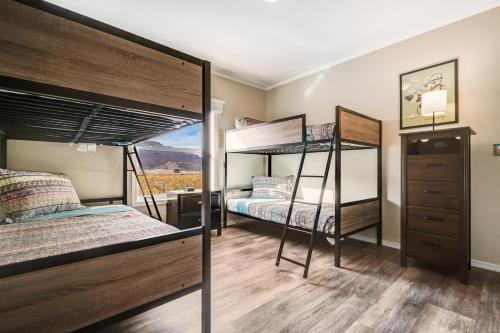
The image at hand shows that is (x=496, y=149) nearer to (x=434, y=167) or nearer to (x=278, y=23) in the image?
(x=434, y=167)

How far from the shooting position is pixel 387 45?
3062 millimetres

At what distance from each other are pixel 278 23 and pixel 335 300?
282 cm

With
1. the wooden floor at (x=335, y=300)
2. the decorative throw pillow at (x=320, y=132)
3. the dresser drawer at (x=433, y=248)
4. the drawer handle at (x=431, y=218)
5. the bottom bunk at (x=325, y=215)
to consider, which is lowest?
the wooden floor at (x=335, y=300)

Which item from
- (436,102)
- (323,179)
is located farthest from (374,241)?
(436,102)

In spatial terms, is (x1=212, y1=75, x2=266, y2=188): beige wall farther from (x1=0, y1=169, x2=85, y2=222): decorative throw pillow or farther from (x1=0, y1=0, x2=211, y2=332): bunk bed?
(x1=0, y1=0, x2=211, y2=332): bunk bed

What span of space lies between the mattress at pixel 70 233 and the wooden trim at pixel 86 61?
712 mm

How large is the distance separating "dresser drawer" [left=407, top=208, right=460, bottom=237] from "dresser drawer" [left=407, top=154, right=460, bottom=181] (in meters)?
0.32

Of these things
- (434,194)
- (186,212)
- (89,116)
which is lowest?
(186,212)

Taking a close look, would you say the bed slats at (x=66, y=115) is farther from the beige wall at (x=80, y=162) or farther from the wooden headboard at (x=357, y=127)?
the wooden headboard at (x=357, y=127)

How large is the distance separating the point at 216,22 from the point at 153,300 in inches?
108

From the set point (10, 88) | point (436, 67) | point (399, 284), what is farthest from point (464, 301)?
point (10, 88)

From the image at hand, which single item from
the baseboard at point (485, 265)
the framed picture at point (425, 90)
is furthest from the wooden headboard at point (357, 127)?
the baseboard at point (485, 265)

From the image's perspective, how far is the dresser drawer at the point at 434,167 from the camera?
2119 mm

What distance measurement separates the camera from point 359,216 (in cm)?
277
